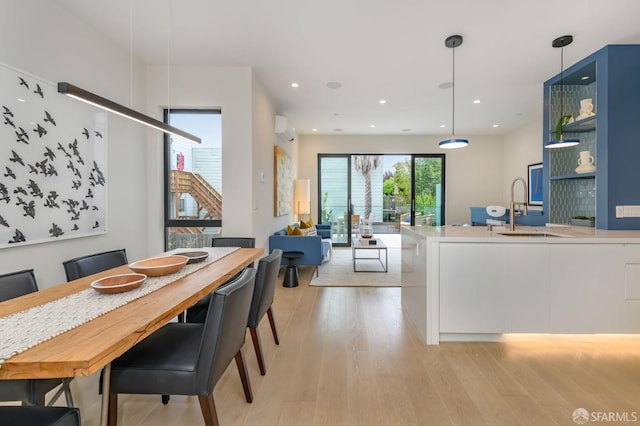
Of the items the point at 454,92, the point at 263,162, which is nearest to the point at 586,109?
the point at 454,92

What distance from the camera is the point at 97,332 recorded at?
1120 mm

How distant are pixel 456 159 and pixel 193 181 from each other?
638cm

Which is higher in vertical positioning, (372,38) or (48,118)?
(372,38)

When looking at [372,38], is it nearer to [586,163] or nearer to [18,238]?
[586,163]

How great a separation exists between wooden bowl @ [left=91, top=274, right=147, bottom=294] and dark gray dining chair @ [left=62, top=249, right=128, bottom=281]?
22.8 inches

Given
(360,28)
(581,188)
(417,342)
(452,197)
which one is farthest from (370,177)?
(417,342)

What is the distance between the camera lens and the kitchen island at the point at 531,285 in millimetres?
2428

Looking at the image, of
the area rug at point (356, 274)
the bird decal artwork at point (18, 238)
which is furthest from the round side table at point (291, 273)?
the bird decal artwork at point (18, 238)

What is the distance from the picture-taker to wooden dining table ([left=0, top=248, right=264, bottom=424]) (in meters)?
0.93

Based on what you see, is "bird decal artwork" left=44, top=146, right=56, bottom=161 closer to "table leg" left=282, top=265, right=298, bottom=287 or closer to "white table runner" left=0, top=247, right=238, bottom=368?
"white table runner" left=0, top=247, right=238, bottom=368

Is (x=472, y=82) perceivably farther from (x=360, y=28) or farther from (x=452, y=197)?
(x=452, y=197)

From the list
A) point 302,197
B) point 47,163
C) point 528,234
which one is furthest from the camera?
point 302,197

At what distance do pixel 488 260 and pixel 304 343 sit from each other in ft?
5.69

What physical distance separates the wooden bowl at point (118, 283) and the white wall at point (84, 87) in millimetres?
1104
